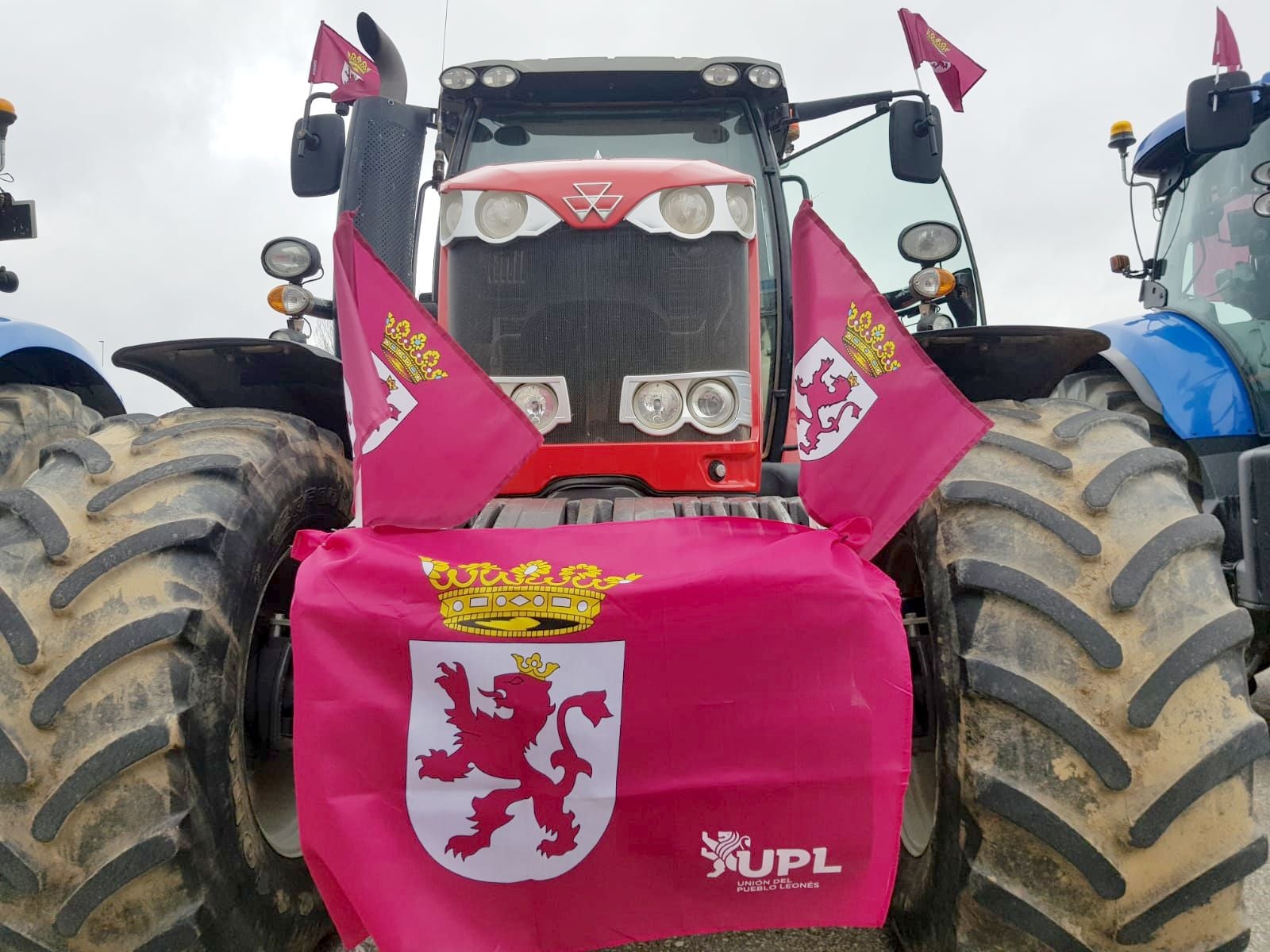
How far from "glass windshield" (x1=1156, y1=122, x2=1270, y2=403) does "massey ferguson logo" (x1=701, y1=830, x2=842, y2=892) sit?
10.7ft

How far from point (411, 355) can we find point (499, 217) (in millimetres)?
828

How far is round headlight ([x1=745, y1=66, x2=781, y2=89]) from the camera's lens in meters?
3.09

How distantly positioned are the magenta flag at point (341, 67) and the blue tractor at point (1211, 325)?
9.14 feet

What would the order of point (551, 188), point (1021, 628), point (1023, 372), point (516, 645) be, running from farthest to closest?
point (551, 188) → point (1023, 372) → point (1021, 628) → point (516, 645)

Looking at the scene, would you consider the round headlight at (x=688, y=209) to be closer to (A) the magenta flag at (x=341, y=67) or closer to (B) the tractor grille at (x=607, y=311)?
(B) the tractor grille at (x=607, y=311)

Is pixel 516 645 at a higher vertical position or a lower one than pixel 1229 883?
higher

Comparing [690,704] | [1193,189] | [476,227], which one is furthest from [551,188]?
[1193,189]

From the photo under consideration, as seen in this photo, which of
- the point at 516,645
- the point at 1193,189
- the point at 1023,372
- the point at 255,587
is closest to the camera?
the point at 516,645

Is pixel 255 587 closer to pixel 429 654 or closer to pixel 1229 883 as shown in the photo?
pixel 429 654

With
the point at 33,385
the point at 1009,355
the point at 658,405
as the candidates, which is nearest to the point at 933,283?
the point at 1009,355

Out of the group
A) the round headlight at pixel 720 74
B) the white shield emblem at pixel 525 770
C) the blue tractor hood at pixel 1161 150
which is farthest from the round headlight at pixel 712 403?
the blue tractor hood at pixel 1161 150

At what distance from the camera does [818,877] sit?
5.02 feet

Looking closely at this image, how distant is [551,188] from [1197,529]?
162 cm

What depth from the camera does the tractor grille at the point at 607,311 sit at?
7.80ft
